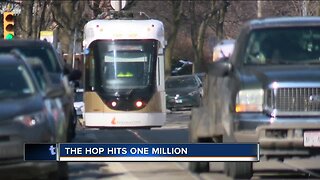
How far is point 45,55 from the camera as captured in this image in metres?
15.1

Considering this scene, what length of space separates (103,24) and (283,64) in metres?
11.9

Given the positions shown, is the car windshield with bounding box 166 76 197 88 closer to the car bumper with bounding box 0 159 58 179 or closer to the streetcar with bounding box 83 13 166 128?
the streetcar with bounding box 83 13 166 128

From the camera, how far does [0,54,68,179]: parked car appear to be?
10.6m

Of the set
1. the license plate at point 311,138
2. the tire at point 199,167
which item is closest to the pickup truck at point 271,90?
the license plate at point 311,138

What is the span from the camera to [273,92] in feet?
38.0

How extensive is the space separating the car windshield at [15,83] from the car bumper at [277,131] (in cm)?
270

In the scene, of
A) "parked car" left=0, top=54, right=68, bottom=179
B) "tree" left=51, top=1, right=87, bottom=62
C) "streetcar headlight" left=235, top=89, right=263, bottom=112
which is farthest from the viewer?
"tree" left=51, top=1, right=87, bottom=62

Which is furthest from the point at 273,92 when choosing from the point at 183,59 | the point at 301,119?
the point at 183,59

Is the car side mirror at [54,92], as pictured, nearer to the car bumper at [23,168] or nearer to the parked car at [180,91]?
the car bumper at [23,168]

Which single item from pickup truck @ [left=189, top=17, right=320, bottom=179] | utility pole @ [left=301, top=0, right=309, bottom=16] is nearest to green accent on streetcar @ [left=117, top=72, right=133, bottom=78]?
pickup truck @ [left=189, top=17, right=320, bottom=179]

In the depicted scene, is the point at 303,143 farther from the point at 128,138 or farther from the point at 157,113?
the point at 157,113

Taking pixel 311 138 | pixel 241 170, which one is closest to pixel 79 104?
pixel 241 170

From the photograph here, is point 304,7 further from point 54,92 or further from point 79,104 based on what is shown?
point 54,92

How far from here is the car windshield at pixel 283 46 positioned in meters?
12.3
